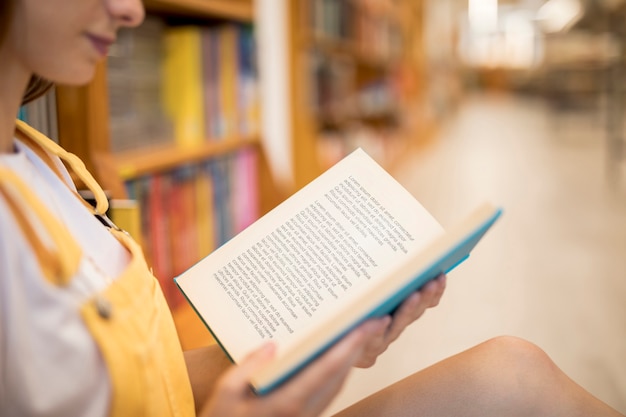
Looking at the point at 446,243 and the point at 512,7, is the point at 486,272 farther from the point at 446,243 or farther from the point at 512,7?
the point at 512,7

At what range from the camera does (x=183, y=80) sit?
1.56m

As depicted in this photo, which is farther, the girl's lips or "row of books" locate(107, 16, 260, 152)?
"row of books" locate(107, 16, 260, 152)

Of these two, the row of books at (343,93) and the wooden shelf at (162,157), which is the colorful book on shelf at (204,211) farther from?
the row of books at (343,93)

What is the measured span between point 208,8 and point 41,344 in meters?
1.19

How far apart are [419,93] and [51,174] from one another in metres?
5.97

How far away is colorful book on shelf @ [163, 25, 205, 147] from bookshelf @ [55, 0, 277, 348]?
0.05 m

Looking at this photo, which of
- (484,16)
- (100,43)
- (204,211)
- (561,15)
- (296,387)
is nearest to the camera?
(296,387)

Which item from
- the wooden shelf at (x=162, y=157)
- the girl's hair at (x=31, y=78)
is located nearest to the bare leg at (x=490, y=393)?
the girl's hair at (x=31, y=78)

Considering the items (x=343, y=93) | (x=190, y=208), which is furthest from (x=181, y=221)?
(x=343, y=93)

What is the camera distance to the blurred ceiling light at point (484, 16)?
49.8 ft

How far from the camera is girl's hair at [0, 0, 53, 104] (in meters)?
0.48

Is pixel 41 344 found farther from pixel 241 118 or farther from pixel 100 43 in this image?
pixel 241 118

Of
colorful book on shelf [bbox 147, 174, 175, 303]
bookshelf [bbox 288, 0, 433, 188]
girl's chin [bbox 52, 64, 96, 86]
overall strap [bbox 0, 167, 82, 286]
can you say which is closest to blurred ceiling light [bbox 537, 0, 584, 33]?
bookshelf [bbox 288, 0, 433, 188]

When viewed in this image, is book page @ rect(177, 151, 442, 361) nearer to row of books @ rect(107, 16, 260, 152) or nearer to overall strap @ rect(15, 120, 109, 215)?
overall strap @ rect(15, 120, 109, 215)
